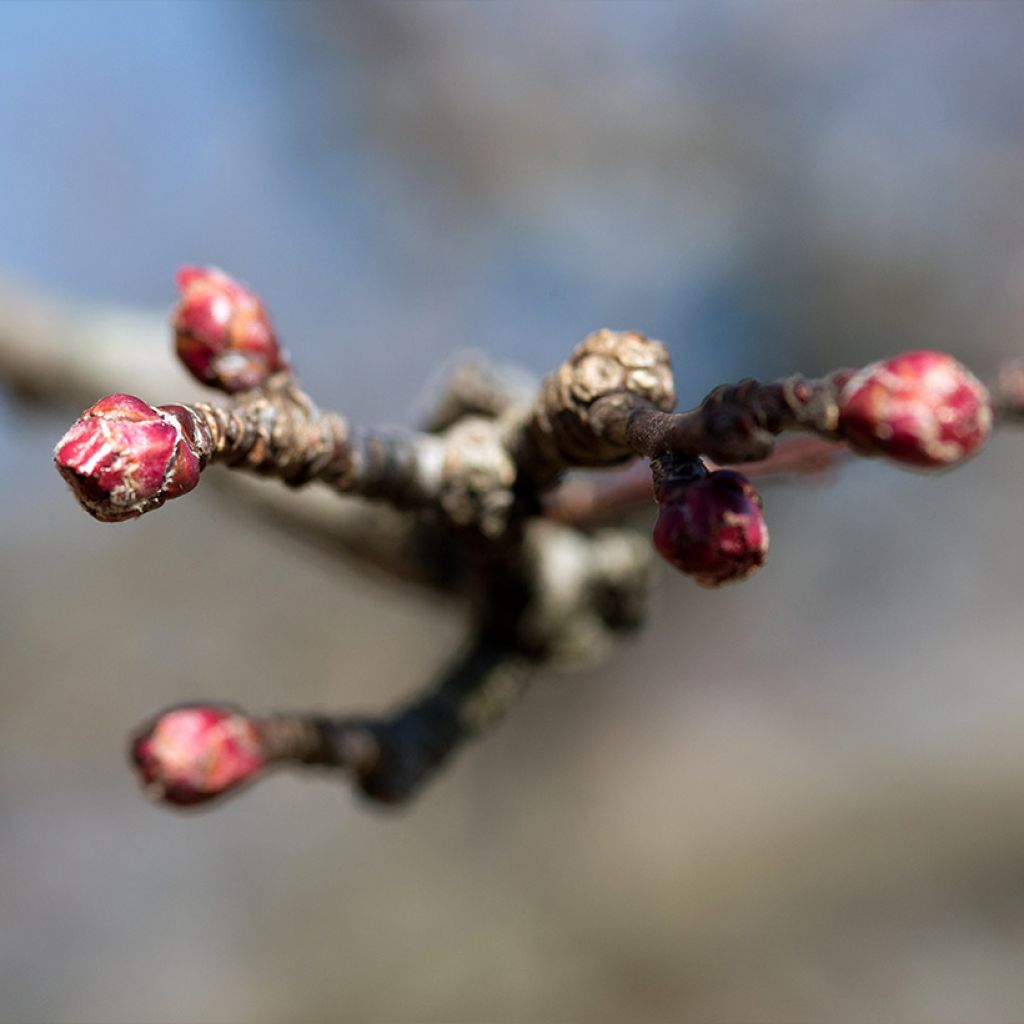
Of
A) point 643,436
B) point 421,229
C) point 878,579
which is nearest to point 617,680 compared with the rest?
point 878,579

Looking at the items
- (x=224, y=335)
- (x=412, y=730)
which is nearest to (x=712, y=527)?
(x=224, y=335)

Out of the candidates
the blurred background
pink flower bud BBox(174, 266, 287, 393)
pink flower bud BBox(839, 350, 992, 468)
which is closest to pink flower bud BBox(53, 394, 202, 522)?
pink flower bud BBox(174, 266, 287, 393)

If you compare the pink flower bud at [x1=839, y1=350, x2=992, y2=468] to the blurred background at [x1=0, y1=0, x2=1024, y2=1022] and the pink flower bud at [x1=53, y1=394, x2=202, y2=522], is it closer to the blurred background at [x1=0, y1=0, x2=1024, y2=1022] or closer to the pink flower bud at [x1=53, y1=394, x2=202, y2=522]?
the pink flower bud at [x1=53, y1=394, x2=202, y2=522]

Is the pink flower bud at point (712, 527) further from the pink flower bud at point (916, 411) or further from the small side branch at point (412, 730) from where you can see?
the small side branch at point (412, 730)

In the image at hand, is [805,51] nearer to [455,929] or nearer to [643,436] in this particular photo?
[455,929]

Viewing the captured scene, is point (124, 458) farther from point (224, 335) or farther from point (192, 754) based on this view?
point (192, 754)
